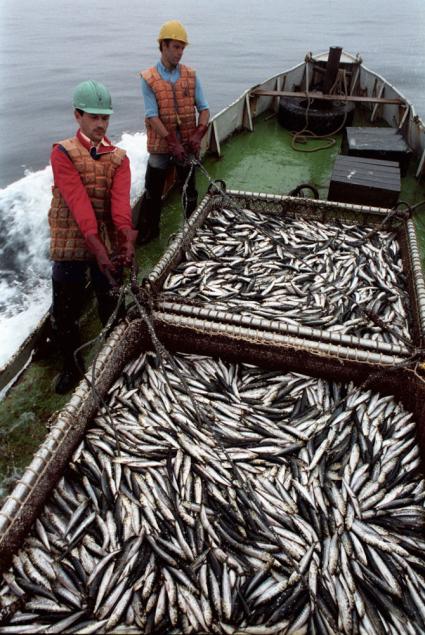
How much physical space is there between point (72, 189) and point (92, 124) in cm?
60

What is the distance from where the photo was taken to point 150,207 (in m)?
6.90

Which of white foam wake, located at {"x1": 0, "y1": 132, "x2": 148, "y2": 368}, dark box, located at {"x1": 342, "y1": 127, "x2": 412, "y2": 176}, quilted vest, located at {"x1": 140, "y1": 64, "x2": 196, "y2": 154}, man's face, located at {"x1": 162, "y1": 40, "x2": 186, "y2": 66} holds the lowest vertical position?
white foam wake, located at {"x1": 0, "y1": 132, "x2": 148, "y2": 368}

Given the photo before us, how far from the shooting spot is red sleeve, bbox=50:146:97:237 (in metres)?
4.02

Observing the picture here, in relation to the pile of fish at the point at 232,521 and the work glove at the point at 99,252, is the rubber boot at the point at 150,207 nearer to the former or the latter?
the work glove at the point at 99,252

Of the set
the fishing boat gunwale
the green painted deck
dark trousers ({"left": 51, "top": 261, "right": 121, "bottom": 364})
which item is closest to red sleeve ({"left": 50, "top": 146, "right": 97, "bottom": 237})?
dark trousers ({"left": 51, "top": 261, "right": 121, "bottom": 364})

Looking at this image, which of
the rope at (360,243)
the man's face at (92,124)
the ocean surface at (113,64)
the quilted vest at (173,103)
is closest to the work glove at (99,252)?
the man's face at (92,124)

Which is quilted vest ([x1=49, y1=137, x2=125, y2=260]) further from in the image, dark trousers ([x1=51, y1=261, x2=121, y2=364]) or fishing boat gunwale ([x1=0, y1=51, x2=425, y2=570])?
fishing boat gunwale ([x1=0, y1=51, x2=425, y2=570])

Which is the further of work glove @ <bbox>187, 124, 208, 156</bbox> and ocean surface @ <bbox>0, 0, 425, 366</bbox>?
ocean surface @ <bbox>0, 0, 425, 366</bbox>

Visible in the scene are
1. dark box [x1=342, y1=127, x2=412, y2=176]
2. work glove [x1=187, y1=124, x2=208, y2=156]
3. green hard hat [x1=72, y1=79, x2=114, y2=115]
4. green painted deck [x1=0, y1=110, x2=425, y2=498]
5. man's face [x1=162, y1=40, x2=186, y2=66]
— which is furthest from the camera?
dark box [x1=342, y1=127, x2=412, y2=176]

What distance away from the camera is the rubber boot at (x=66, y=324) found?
466 centimetres

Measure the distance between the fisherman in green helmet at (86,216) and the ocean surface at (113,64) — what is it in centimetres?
310

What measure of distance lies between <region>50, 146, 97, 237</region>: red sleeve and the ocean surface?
4.12 metres

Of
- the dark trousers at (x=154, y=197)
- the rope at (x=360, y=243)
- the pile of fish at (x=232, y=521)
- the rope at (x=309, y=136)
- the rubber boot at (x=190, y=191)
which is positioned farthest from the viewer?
the rope at (x=309, y=136)

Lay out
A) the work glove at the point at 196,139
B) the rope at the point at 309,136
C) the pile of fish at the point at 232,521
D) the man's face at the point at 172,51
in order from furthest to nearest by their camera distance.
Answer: the rope at the point at 309,136, the work glove at the point at 196,139, the man's face at the point at 172,51, the pile of fish at the point at 232,521
